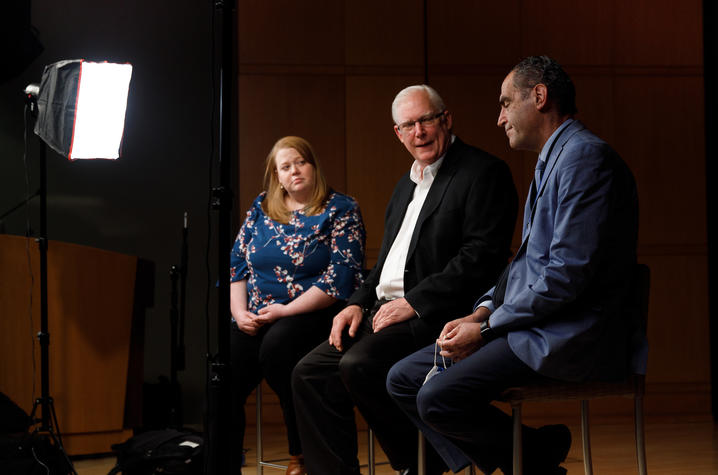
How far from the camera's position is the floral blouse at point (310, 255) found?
3014mm

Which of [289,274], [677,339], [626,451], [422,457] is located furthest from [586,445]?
[677,339]

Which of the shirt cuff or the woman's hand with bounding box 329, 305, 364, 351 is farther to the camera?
the woman's hand with bounding box 329, 305, 364, 351

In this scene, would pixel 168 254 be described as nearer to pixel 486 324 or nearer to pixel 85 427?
pixel 85 427

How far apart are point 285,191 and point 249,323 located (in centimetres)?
58

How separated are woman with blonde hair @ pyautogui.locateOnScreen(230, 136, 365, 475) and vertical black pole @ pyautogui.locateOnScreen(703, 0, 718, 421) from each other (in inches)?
103

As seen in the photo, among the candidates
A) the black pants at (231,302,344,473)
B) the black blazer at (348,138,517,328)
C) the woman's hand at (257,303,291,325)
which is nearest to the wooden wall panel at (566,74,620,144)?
the black blazer at (348,138,517,328)

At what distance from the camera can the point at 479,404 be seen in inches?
78.1

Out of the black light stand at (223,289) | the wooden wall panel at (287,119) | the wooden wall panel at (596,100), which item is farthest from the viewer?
the wooden wall panel at (596,100)

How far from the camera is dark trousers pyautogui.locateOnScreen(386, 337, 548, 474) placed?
6.39ft

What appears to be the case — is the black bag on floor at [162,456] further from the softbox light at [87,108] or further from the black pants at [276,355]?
the softbox light at [87,108]

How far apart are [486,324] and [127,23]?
3431mm

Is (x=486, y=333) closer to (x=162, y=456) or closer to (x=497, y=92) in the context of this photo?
(x=162, y=456)

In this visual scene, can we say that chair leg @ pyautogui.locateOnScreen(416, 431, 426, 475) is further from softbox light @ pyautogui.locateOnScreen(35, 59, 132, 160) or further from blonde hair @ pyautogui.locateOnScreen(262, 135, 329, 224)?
→ softbox light @ pyautogui.locateOnScreen(35, 59, 132, 160)

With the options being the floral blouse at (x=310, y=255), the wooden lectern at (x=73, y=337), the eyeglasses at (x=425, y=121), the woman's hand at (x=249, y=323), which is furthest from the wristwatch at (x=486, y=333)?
the wooden lectern at (x=73, y=337)
